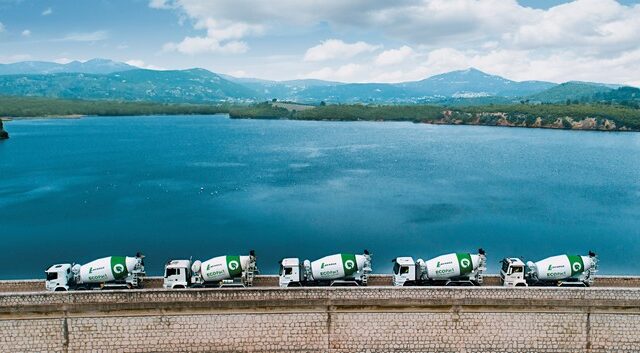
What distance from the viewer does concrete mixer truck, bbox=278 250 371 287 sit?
25312mm

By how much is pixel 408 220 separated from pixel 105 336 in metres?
42.1

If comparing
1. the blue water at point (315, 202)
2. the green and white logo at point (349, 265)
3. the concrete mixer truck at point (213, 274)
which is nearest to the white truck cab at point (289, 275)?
the concrete mixer truck at point (213, 274)

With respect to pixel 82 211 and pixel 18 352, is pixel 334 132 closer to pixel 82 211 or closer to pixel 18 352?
pixel 82 211

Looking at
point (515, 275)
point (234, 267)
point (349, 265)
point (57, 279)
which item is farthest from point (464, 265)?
point (57, 279)

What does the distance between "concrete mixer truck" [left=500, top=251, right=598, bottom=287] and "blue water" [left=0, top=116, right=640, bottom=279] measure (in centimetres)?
1854

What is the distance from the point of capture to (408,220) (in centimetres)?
5891

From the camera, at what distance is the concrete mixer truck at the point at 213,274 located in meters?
25.0

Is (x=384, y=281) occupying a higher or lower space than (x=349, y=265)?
lower

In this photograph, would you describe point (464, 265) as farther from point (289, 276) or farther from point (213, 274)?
point (213, 274)

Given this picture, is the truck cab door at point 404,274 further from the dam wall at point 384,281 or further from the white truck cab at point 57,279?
the white truck cab at point 57,279

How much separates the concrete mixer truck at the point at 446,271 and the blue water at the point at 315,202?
17.4m

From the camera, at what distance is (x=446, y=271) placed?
25438 millimetres

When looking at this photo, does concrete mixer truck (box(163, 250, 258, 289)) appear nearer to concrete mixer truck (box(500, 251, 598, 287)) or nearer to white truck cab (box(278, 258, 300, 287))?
white truck cab (box(278, 258, 300, 287))

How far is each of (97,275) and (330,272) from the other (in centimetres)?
1268
